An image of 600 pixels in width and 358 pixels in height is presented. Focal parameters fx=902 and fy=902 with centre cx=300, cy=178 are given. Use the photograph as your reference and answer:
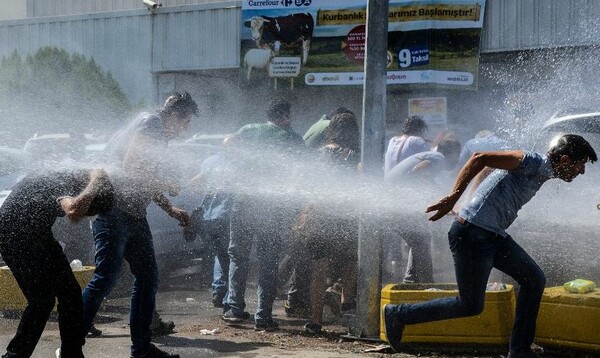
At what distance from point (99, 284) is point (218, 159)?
2796mm

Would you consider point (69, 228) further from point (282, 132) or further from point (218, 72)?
point (218, 72)

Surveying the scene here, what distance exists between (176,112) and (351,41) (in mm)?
12585

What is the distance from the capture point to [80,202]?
505 cm

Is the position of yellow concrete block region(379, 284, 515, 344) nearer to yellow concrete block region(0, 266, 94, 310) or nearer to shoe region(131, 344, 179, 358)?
shoe region(131, 344, 179, 358)

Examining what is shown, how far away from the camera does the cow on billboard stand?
19.0 metres

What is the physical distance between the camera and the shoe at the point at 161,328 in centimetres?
695

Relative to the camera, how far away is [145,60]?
72.3ft

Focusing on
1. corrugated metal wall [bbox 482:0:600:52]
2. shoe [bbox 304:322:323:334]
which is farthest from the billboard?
shoe [bbox 304:322:323:334]

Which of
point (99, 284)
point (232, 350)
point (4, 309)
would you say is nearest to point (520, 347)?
point (232, 350)

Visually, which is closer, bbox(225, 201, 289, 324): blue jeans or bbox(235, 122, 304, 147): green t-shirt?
bbox(225, 201, 289, 324): blue jeans

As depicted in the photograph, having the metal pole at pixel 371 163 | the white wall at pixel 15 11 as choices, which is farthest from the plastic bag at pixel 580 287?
the white wall at pixel 15 11

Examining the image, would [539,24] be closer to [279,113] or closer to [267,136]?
[279,113]

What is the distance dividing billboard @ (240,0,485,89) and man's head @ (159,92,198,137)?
11140 millimetres

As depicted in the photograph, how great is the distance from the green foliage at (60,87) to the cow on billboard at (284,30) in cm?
603
